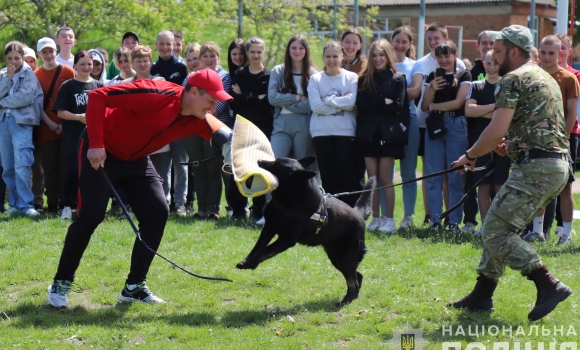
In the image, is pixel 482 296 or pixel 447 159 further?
pixel 447 159

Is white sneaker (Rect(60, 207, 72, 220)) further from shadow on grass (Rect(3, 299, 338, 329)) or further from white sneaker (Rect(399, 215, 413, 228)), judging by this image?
white sneaker (Rect(399, 215, 413, 228))

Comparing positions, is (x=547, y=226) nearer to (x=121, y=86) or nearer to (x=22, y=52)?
(x=121, y=86)

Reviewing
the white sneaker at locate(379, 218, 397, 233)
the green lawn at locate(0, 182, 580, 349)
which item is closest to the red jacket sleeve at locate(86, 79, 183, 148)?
the green lawn at locate(0, 182, 580, 349)

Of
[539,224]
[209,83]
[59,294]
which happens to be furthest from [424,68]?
[59,294]

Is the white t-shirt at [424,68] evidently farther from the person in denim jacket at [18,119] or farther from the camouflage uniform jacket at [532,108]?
the person in denim jacket at [18,119]

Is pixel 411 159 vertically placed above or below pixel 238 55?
below

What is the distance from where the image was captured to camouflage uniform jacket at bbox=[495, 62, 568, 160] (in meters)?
5.09

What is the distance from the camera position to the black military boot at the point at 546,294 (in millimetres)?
5262

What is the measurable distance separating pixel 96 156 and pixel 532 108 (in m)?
3.23

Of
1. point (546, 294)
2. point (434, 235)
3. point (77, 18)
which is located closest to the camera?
point (546, 294)

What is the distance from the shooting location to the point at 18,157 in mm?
9977

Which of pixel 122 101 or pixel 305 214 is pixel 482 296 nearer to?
pixel 305 214

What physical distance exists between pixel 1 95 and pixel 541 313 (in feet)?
25.5

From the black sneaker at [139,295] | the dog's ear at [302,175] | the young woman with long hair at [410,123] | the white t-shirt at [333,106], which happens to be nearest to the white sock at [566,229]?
the young woman with long hair at [410,123]
